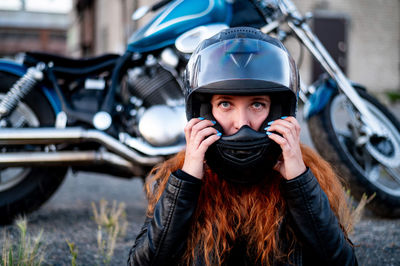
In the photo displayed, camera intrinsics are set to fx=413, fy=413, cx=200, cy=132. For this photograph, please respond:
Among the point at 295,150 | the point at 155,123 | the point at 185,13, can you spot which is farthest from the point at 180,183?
the point at 185,13

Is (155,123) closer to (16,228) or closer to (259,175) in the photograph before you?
(16,228)

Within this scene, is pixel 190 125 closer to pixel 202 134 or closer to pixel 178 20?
pixel 202 134

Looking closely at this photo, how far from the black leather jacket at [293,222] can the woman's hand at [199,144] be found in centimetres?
3

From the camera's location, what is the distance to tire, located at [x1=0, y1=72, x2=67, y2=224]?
2.42 metres

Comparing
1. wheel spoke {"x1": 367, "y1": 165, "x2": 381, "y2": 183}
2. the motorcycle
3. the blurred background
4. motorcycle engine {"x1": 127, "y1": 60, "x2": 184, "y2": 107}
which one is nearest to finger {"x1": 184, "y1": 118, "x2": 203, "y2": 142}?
the motorcycle

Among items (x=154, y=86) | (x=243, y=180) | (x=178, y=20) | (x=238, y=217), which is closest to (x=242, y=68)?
(x=243, y=180)

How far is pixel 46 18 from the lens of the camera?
113 ft

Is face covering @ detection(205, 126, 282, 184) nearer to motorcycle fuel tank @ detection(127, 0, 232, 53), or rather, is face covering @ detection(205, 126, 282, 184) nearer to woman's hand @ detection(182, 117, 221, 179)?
woman's hand @ detection(182, 117, 221, 179)

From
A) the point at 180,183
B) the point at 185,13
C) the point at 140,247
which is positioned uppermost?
the point at 185,13

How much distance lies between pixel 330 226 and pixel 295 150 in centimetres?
25

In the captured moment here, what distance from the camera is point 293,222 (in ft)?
4.20

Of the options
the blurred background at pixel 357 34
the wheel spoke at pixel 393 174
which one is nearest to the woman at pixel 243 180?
the wheel spoke at pixel 393 174

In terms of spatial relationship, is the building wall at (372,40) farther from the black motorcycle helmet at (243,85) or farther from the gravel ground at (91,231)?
the black motorcycle helmet at (243,85)

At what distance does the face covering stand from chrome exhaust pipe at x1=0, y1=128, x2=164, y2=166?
1124 mm
